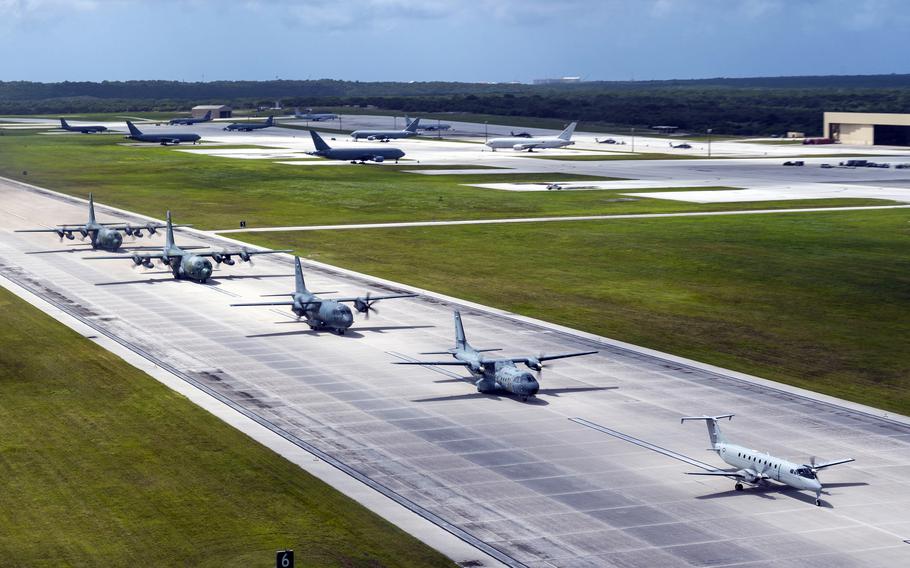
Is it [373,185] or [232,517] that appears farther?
[373,185]

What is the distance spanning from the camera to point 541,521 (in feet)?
149

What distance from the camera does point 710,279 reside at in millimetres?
100000

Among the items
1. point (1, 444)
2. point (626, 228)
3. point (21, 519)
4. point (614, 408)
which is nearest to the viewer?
point (21, 519)

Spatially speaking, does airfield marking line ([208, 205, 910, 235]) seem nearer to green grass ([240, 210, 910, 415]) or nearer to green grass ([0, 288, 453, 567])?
green grass ([240, 210, 910, 415])

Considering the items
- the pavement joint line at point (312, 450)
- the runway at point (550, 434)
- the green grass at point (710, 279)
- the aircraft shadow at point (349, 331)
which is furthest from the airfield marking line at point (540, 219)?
the aircraft shadow at point (349, 331)

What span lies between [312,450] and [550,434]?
10.8 m

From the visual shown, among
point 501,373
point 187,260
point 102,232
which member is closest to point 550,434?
point 501,373

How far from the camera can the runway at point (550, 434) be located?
43875 millimetres

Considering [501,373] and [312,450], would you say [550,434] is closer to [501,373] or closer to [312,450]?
[501,373]

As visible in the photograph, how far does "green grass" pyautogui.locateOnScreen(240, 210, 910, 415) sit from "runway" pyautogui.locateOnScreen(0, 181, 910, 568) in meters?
4.91

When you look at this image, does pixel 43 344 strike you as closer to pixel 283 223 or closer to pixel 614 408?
pixel 614 408

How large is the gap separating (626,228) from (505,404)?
73270 millimetres

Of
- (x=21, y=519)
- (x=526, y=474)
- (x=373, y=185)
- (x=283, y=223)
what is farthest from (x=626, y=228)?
(x=21, y=519)

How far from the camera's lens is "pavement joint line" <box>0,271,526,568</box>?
43031 millimetres
